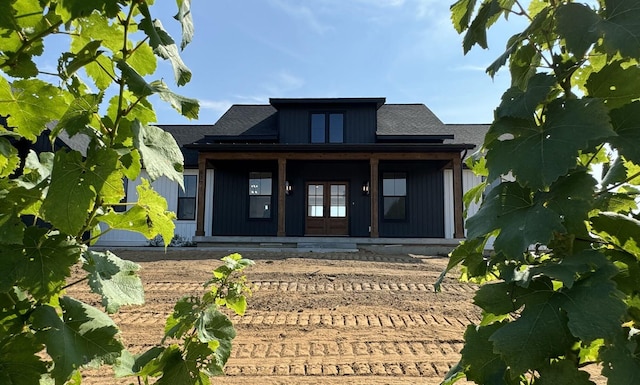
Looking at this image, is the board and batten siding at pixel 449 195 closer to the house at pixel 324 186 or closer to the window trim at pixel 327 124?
the house at pixel 324 186

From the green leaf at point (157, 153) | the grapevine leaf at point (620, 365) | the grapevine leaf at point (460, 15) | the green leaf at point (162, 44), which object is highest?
the grapevine leaf at point (460, 15)

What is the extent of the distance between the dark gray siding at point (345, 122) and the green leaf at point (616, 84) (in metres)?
15.0

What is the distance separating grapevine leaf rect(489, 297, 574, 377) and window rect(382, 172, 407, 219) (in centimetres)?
1467

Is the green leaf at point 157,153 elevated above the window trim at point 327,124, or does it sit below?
below

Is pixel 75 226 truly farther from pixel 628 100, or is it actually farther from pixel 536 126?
pixel 628 100

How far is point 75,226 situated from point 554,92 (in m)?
1.25

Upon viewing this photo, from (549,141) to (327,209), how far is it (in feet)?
48.0

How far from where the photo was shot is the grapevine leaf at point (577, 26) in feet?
2.97

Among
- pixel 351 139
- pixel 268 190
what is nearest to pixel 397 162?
pixel 351 139

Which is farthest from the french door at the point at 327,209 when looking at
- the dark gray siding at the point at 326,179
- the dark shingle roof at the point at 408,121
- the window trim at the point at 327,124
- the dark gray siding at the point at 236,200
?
the dark shingle roof at the point at 408,121

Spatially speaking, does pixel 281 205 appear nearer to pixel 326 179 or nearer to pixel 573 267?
pixel 326 179

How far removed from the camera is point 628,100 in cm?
98

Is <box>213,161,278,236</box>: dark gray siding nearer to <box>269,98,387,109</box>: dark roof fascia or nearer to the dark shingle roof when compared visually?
<box>269,98,387,109</box>: dark roof fascia

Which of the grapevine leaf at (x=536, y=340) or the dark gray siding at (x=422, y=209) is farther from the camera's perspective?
the dark gray siding at (x=422, y=209)
